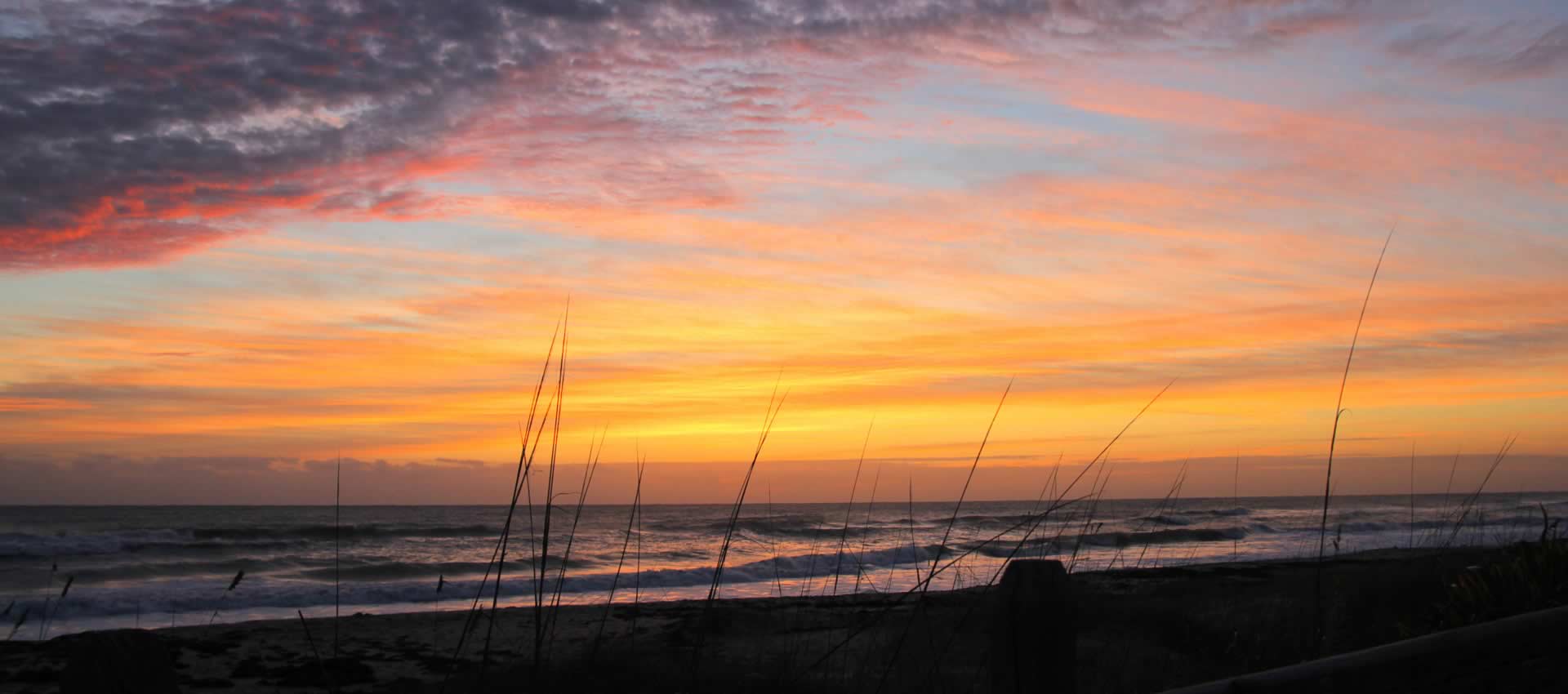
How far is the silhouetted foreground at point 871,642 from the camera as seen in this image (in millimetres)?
1945

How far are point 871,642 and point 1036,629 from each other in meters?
0.54

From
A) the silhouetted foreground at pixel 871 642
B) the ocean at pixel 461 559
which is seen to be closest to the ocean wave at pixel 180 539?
the ocean at pixel 461 559

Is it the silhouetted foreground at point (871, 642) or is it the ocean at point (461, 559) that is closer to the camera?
the silhouetted foreground at point (871, 642)

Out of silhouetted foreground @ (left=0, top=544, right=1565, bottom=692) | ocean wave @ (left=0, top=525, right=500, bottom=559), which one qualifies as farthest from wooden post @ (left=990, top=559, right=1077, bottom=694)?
ocean wave @ (left=0, top=525, right=500, bottom=559)

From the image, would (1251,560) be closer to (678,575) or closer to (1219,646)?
(678,575)

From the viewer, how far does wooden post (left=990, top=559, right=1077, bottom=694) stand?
6.28 feet

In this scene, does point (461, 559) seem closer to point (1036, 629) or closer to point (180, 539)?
point (180, 539)

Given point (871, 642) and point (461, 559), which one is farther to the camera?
point (461, 559)

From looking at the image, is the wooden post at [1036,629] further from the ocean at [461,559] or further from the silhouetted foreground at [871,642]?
the ocean at [461,559]

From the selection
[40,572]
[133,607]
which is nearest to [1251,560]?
[133,607]

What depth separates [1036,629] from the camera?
1.92m

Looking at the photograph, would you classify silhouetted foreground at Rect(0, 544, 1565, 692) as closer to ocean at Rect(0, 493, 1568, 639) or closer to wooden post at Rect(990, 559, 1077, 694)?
wooden post at Rect(990, 559, 1077, 694)

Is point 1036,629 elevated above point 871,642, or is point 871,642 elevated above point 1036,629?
point 1036,629

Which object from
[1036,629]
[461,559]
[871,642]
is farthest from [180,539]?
[1036,629]
